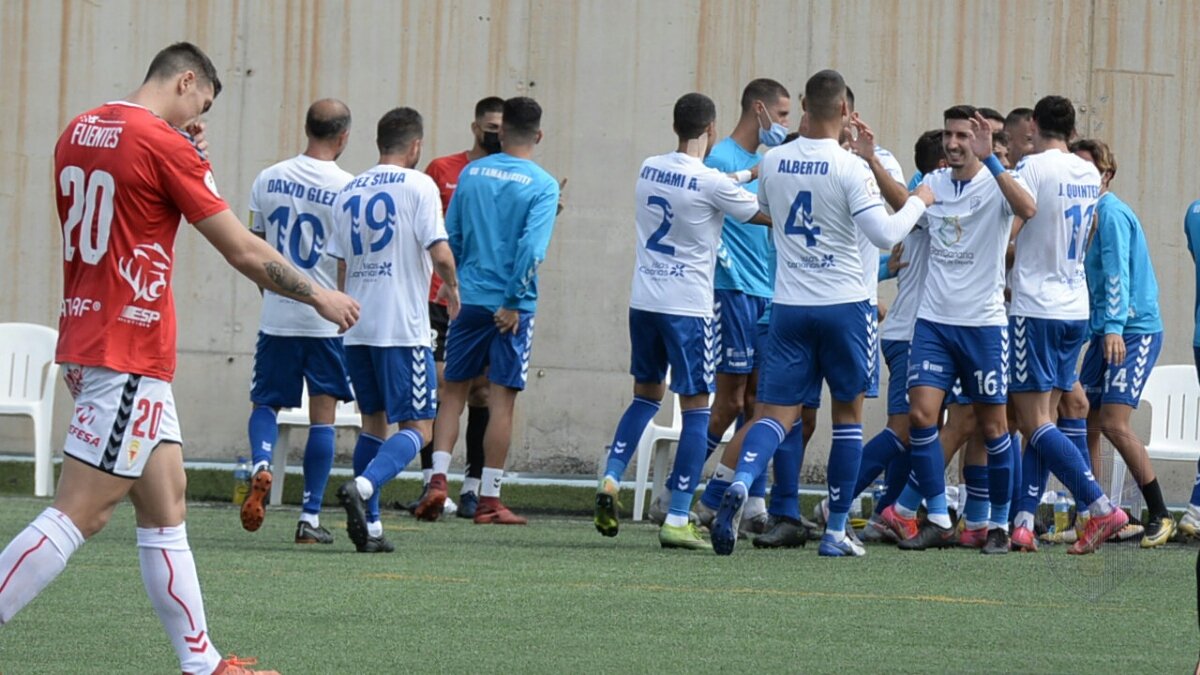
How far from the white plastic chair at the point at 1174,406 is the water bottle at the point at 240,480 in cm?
584

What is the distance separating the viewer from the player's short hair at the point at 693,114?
366 inches

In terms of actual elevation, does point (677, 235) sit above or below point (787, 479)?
above

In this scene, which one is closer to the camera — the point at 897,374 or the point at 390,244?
the point at 390,244

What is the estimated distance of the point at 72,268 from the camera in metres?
4.89

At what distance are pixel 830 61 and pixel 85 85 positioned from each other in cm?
544

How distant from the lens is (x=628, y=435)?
963 cm

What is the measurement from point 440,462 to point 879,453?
260 centimetres

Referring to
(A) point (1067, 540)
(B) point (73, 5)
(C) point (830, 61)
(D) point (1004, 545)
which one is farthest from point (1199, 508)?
(B) point (73, 5)

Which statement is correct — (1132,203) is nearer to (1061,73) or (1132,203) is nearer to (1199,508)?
(1061,73)

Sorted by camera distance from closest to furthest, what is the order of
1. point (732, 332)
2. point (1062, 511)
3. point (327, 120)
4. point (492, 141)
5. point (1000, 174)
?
point (1000, 174) < point (327, 120) < point (732, 332) < point (1062, 511) < point (492, 141)

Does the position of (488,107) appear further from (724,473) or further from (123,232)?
(123,232)

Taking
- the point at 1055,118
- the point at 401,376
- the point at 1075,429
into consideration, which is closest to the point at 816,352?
the point at 1055,118

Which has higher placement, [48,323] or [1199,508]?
[48,323]

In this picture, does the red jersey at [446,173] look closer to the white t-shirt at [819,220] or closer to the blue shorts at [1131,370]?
the white t-shirt at [819,220]
